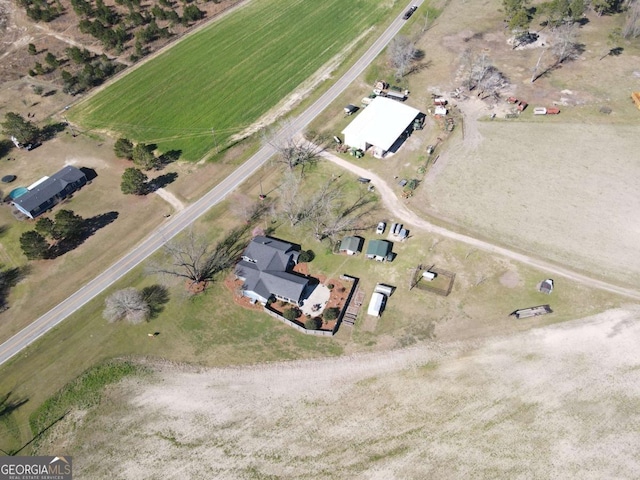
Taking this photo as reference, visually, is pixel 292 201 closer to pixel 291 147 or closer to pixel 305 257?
pixel 305 257

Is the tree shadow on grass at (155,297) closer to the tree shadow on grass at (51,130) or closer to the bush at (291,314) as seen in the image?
the bush at (291,314)

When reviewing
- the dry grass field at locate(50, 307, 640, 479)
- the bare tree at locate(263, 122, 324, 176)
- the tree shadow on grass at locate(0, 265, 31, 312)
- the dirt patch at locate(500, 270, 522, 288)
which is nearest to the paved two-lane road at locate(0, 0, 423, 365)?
the bare tree at locate(263, 122, 324, 176)

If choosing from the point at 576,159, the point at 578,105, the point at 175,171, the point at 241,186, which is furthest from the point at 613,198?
the point at 175,171

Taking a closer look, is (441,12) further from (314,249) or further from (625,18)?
(314,249)

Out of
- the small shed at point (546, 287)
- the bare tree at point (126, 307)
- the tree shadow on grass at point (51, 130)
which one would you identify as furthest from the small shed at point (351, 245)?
the tree shadow on grass at point (51, 130)

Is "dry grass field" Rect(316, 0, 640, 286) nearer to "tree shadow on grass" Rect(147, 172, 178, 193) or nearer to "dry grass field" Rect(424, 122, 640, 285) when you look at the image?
"dry grass field" Rect(424, 122, 640, 285)

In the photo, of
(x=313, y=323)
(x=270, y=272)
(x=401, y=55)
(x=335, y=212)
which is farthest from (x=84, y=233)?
(x=401, y=55)
